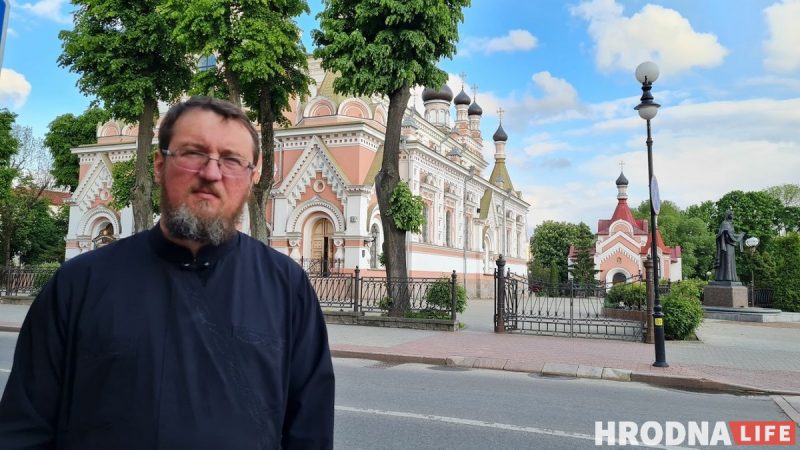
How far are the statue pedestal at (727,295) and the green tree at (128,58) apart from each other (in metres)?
21.6

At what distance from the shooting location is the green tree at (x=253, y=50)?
663 inches

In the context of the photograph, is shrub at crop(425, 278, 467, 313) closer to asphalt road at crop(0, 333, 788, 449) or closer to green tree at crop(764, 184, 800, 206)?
asphalt road at crop(0, 333, 788, 449)

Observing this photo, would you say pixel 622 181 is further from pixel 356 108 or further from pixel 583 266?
pixel 356 108

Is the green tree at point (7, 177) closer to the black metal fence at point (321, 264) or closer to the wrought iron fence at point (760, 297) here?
the black metal fence at point (321, 264)

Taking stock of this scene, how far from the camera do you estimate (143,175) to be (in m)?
19.2

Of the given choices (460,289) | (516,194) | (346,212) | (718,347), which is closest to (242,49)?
(460,289)

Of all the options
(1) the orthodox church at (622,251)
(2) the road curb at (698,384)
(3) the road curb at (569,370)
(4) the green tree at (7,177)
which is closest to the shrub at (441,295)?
(3) the road curb at (569,370)

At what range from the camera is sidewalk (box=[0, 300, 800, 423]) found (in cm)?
902

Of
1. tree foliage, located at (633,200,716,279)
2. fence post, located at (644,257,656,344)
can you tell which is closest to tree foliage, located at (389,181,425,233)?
fence post, located at (644,257,656,344)

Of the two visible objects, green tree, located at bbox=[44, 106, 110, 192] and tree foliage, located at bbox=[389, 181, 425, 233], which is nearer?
tree foliage, located at bbox=[389, 181, 425, 233]

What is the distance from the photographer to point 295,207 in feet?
93.1

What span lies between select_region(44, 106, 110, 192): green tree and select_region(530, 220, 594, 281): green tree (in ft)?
153

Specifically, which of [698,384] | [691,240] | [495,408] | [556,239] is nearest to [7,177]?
[495,408]

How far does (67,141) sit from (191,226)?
44.7m
